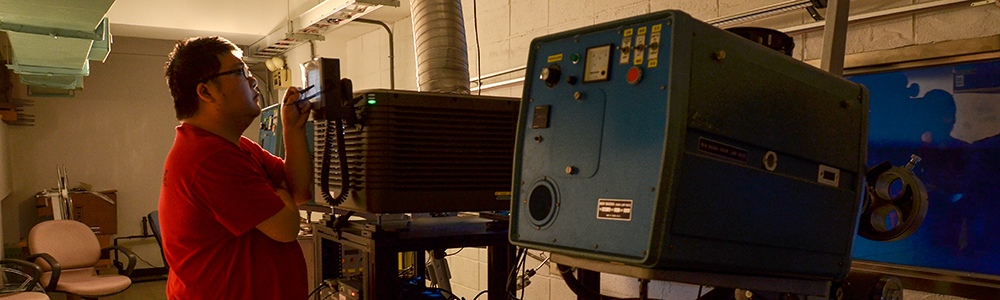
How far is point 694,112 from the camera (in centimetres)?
94

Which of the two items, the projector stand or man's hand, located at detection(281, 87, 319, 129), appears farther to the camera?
man's hand, located at detection(281, 87, 319, 129)

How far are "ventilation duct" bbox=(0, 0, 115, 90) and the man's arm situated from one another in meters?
A: 1.23

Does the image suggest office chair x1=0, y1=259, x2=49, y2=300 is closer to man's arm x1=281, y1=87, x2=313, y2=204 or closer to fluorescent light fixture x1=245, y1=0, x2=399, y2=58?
fluorescent light fixture x1=245, y1=0, x2=399, y2=58

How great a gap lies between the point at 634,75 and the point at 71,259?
5.14 m

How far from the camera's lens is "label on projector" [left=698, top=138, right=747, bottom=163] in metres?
0.96

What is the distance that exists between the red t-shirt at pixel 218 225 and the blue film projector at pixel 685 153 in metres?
0.63

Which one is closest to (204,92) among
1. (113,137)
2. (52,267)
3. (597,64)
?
(597,64)

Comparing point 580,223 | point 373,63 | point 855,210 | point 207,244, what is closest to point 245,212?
point 207,244

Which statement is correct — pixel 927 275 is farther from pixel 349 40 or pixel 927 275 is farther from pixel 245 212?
pixel 349 40

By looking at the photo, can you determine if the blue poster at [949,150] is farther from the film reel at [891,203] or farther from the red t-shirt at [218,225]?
the red t-shirt at [218,225]

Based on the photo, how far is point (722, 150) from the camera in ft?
3.27

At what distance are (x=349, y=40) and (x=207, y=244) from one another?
3922mm

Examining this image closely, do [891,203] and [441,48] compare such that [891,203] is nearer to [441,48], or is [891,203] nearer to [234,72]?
[441,48]

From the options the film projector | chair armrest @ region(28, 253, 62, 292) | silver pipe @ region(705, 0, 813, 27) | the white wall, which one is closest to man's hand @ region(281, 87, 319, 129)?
the film projector
